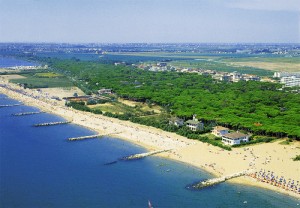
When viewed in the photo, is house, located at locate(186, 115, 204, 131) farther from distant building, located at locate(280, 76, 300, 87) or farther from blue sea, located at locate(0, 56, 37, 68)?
blue sea, located at locate(0, 56, 37, 68)

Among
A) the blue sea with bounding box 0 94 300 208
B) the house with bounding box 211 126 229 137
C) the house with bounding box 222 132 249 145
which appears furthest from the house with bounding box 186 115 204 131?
the blue sea with bounding box 0 94 300 208

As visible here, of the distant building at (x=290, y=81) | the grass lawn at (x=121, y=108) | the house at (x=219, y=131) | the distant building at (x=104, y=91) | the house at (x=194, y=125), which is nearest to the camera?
the house at (x=219, y=131)

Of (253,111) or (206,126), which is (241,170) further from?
(253,111)

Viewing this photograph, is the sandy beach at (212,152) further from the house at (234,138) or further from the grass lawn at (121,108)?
the grass lawn at (121,108)

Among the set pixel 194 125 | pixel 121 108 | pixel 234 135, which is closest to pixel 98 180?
pixel 234 135

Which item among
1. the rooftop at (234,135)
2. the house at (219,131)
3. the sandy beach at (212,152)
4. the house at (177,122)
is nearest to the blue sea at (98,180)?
the sandy beach at (212,152)

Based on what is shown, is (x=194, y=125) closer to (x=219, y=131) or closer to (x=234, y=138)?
(x=219, y=131)

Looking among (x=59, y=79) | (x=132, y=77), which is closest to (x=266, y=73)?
(x=132, y=77)
